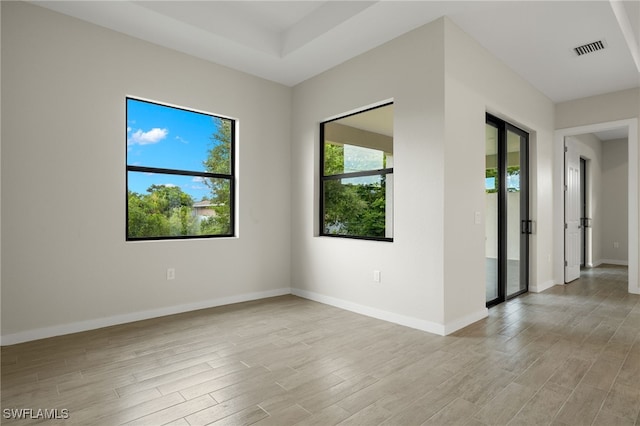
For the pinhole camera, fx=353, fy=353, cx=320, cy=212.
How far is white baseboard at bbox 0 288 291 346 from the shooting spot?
2.97 metres

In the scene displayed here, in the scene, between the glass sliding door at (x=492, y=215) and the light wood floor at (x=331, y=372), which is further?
the glass sliding door at (x=492, y=215)

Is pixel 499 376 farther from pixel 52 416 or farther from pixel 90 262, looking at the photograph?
pixel 90 262

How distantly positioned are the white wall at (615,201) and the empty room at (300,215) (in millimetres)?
3564

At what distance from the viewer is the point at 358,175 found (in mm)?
4137

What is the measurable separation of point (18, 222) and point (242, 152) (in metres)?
2.29

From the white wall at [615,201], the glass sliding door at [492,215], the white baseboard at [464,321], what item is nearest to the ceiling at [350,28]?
the glass sliding door at [492,215]

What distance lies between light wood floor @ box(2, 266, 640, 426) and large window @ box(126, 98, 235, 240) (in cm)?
105

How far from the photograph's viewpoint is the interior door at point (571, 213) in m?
5.48

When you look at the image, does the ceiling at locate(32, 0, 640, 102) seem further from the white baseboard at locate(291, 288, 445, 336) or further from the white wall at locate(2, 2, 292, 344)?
the white baseboard at locate(291, 288, 445, 336)

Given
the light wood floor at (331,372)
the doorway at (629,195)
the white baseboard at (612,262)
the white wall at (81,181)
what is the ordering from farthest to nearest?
the white baseboard at (612,262), the doorway at (629,195), the white wall at (81,181), the light wood floor at (331,372)

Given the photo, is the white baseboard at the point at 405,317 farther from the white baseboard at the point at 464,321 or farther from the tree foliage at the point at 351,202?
the tree foliage at the point at 351,202

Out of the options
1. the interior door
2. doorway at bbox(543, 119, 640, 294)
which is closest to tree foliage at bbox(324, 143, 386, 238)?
doorway at bbox(543, 119, 640, 294)

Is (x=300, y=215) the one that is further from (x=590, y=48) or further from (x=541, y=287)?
(x=590, y=48)

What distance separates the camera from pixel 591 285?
17.6ft
